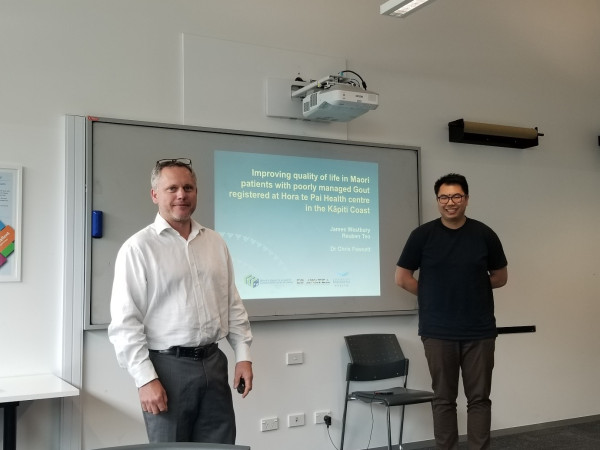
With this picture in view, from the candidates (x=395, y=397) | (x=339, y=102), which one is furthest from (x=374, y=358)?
(x=339, y=102)

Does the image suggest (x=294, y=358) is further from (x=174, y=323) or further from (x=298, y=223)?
(x=174, y=323)

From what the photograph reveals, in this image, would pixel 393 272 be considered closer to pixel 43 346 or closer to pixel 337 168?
pixel 337 168

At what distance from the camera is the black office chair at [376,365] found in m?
3.72

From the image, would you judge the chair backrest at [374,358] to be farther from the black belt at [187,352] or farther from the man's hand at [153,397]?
the man's hand at [153,397]

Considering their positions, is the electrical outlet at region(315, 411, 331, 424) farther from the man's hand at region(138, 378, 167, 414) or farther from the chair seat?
the man's hand at region(138, 378, 167, 414)

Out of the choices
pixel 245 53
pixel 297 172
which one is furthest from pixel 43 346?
pixel 245 53

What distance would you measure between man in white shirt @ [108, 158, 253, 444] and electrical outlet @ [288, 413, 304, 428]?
5.29ft

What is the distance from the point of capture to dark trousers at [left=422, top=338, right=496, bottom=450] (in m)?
3.19

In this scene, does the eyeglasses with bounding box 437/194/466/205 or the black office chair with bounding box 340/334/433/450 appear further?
the black office chair with bounding box 340/334/433/450

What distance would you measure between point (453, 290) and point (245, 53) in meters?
1.86

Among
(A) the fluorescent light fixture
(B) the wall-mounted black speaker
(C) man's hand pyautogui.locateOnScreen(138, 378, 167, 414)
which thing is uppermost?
(A) the fluorescent light fixture

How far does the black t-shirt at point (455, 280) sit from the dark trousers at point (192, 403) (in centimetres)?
143

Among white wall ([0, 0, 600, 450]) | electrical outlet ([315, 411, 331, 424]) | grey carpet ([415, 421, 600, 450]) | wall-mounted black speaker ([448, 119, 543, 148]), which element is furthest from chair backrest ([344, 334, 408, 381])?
wall-mounted black speaker ([448, 119, 543, 148])

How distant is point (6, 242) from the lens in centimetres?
309
